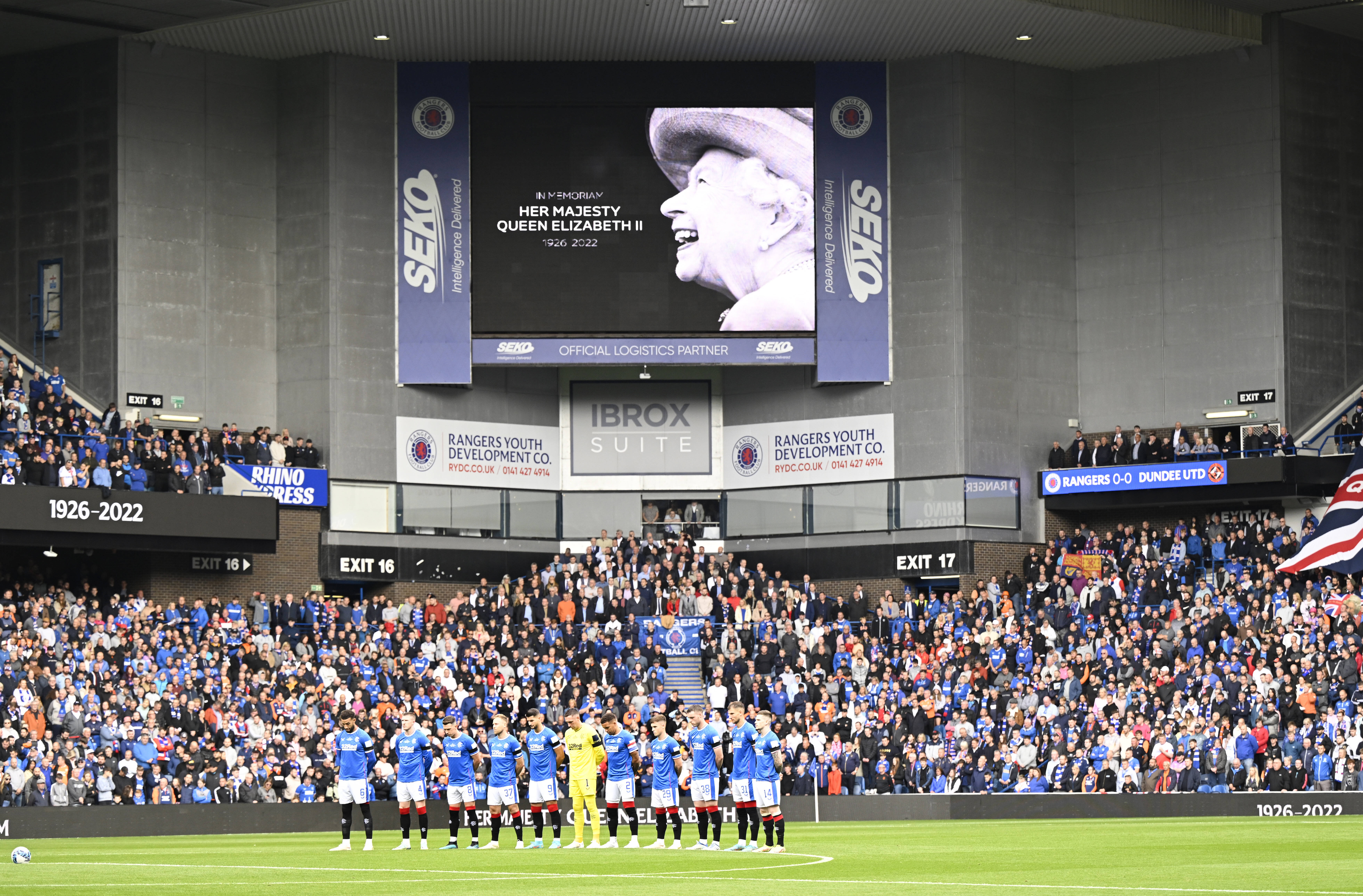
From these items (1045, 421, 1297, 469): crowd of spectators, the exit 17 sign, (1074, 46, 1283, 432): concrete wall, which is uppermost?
(1074, 46, 1283, 432): concrete wall

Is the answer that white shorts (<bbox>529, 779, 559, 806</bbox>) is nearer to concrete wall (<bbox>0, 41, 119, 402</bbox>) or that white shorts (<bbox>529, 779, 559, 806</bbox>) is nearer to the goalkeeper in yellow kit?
the goalkeeper in yellow kit

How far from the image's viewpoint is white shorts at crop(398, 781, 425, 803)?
3297 centimetres

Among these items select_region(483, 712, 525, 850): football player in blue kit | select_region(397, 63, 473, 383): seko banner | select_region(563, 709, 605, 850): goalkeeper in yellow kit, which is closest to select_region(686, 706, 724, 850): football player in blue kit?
select_region(563, 709, 605, 850): goalkeeper in yellow kit

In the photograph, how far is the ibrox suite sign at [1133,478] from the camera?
2251 inches

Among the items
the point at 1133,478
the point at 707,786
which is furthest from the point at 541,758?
the point at 1133,478

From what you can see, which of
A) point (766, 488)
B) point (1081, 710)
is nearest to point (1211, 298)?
point (766, 488)

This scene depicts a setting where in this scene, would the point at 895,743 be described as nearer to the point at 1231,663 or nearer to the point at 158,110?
the point at 1231,663

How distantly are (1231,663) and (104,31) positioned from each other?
112ft

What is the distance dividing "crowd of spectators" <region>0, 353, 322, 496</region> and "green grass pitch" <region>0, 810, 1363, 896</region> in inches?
582

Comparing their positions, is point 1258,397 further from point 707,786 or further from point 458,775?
point 458,775

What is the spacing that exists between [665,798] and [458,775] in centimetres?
327

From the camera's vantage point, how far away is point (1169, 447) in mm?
58375

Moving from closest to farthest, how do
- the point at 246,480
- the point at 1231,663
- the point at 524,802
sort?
1. the point at 524,802
2. the point at 1231,663
3. the point at 246,480

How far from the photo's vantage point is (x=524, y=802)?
4294 cm
